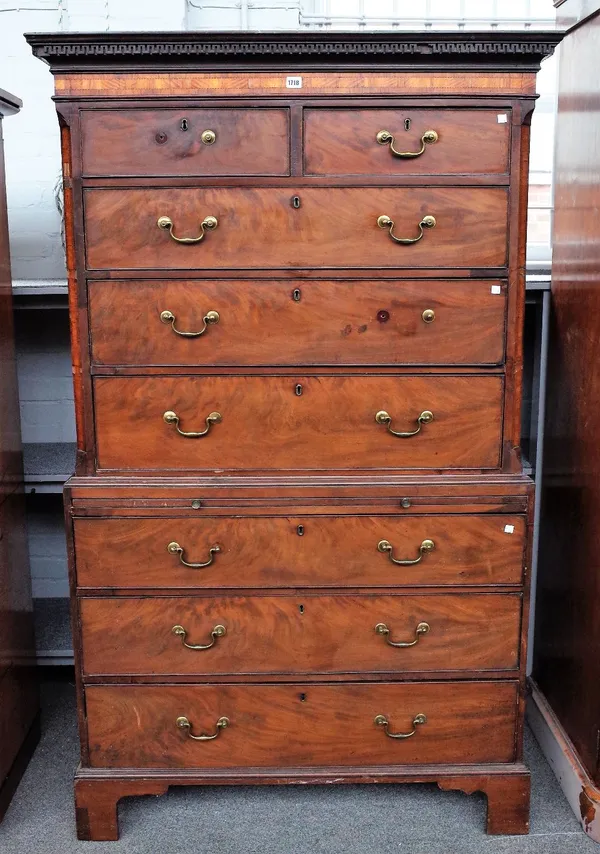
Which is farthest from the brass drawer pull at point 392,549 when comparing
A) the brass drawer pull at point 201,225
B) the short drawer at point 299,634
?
the brass drawer pull at point 201,225

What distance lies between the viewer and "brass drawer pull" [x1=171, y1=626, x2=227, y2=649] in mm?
2289

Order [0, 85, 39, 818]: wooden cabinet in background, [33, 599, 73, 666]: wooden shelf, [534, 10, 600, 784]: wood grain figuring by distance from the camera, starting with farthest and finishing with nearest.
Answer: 1. [33, 599, 73, 666]: wooden shelf
2. [0, 85, 39, 818]: wooden cabinet in background
3. [534, 10, 600, 784]: wood grain figuring

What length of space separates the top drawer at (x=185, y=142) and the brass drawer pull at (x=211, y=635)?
47.3 inches

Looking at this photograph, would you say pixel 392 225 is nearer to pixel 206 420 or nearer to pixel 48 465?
pixel 206 420

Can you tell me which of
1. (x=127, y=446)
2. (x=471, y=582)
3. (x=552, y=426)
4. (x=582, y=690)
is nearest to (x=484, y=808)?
(x=582, y=690)

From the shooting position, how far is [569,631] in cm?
256

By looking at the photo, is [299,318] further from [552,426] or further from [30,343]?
[30,343]

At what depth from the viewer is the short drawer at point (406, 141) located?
6.84ft

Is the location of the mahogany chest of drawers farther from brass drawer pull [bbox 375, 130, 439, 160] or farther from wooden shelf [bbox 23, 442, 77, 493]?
wooden shelf [bbox 23, 442, 77, 493]

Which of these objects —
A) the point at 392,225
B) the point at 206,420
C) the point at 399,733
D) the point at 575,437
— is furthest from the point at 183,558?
the point at 575,437

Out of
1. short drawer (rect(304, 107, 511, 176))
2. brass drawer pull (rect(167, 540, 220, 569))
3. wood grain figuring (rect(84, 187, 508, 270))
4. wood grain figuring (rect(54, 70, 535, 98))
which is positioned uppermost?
wood grain figuring (rect(54, 70, 535, 98))

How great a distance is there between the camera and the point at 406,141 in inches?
82.6

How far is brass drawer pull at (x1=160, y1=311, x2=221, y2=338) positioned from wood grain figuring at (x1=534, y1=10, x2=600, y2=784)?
3.42 feet

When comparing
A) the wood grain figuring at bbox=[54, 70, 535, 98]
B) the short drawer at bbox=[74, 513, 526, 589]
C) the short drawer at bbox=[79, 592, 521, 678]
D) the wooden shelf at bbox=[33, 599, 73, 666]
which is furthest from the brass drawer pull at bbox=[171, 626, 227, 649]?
the wood grain figuring at bbox=[54, 70, 535, 98]
